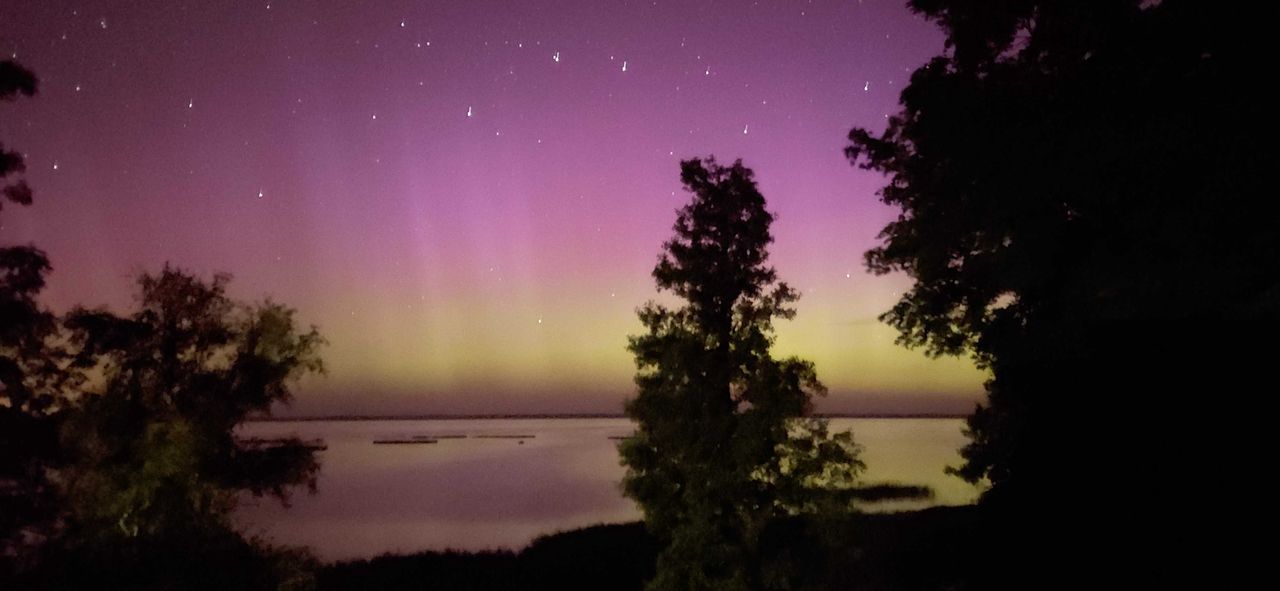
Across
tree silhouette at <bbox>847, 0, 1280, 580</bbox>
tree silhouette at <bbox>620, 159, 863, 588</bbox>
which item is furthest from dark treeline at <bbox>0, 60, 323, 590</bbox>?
tree silhouette at <bbox>847, 0, 1280, 580</bbox>

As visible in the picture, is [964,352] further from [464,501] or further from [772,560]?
[464,501]

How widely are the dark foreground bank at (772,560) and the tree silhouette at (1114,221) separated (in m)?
2.26

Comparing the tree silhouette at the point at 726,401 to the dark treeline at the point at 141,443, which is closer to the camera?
the dark treeline at the point at 141,443

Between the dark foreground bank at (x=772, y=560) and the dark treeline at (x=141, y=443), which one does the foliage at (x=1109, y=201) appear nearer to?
the dark foreground bank at (x=772, y=560)

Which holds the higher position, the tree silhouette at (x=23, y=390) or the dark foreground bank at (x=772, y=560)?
the tree silhouette at (x=23, y=390)

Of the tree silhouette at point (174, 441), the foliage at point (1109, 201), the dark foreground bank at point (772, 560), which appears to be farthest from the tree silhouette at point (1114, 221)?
the tree silhouette at point (174, 441)

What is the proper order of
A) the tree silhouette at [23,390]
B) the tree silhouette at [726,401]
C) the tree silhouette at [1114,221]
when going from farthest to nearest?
the tree silhouette at [726,401] < the tree silhouette at [23,390] < the tree silhouette at [1114,221]

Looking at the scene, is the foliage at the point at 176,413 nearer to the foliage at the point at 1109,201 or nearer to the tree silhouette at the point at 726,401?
the tree silhouette at the point at 726,401

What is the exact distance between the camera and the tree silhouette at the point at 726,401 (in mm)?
14672

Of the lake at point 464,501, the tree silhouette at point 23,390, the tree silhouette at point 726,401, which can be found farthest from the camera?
the lake at point 464,501

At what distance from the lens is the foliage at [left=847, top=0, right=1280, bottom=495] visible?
8625 mm

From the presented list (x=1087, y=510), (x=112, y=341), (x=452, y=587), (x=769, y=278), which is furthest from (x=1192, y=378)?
(x=452, y=587)

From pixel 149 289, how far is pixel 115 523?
3.79 meters

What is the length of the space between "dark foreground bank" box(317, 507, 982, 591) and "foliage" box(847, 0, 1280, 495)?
94.9 inches
